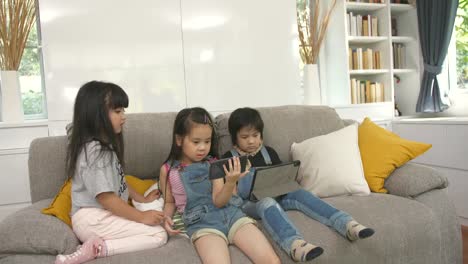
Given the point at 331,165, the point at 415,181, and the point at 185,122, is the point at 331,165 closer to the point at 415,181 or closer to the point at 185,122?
the point at 415,181

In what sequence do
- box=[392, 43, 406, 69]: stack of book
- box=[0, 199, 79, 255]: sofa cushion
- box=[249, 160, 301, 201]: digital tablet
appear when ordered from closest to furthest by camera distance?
1. box=[0, 199, 79, 255]: sofa cushion
2. box=[249, 160, 301, 201]: digital tablet
3. box=[392, 43, 406, 69]: stack of book

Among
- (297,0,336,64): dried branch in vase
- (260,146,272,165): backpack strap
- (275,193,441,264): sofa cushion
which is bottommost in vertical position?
(275,193,441,264): sofa cushion

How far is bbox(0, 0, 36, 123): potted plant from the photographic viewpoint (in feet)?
8.86

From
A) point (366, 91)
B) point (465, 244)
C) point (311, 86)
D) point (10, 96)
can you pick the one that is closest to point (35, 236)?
point (10, 96)

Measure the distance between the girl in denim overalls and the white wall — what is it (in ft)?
4.51

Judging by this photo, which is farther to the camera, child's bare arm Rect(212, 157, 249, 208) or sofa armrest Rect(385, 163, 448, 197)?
sofa armrest Rect(385, 163, 448, 197)

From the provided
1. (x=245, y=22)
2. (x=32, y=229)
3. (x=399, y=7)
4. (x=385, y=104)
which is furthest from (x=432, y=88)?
(x=32, y=229)

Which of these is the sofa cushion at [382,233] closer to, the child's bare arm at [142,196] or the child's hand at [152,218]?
the child's hand at [152,218]

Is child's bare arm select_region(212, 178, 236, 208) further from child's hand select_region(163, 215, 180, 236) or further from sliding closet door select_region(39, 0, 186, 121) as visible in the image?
sliding closet door select_region(39, 0, 186, 121)

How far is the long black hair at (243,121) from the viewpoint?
6.14 feet

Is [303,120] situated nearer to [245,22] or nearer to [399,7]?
[245,22]

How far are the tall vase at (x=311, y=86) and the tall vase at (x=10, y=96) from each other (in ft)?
7.85

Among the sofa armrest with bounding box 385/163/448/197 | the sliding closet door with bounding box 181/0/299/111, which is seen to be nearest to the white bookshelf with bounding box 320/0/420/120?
the sliding closet door with bounding box 181/0/299/111

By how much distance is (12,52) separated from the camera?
8.93 feet
